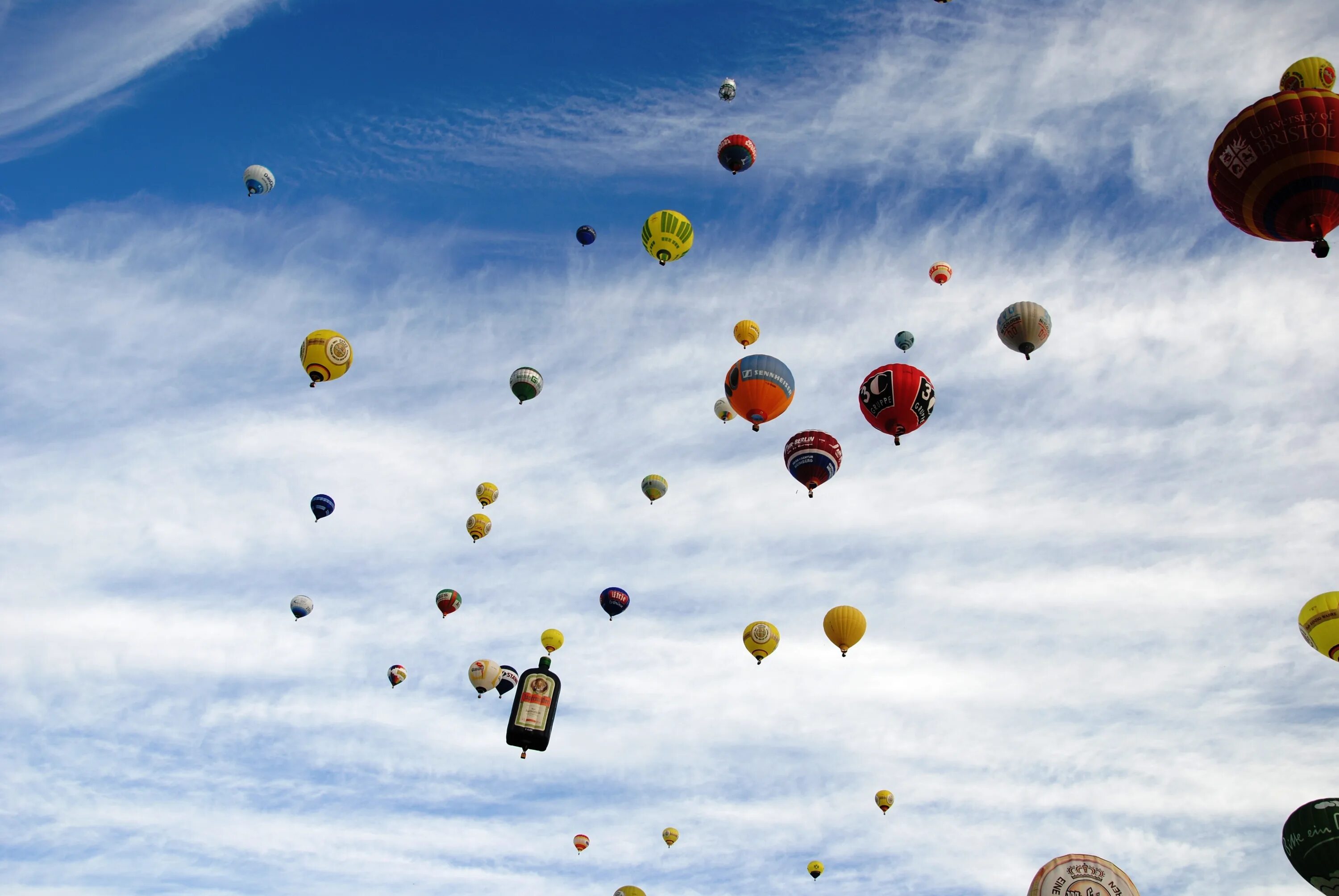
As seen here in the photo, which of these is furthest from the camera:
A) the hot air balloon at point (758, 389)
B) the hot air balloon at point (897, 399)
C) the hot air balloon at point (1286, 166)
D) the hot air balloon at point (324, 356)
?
the hot air balloon at point (324, 356)

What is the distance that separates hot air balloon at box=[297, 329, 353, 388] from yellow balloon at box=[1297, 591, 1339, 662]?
113 ft

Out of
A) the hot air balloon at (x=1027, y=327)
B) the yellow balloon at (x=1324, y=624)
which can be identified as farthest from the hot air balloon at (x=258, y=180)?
the yellow balloon at (x=1324, y=624)

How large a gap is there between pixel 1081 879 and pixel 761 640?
66.8 ft

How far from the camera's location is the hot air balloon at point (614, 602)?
1558 inches

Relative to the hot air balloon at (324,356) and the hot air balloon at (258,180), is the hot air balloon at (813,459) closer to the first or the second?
the hot air balloon at (324,356)

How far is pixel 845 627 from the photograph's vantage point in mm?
32125

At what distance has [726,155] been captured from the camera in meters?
35.7

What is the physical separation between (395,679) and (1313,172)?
152 feet

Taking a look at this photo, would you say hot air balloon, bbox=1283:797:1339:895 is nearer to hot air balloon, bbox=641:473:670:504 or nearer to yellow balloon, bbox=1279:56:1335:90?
yellow balloon, bbox=1279:56:1335:90

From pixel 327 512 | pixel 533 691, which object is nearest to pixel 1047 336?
pixel 533 691

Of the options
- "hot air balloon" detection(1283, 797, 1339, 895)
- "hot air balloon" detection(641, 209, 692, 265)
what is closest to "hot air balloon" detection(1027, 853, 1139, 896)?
"hot air balloon" detection(1283, 797, 1339, 895)

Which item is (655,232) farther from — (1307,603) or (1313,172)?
(1307,603)

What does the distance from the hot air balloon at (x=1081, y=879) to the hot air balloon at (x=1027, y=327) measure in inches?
619

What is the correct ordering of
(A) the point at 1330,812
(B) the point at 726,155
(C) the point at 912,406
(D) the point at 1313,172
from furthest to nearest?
(B) the point at 726,155 < (C) the point at 912,406 < (A) the point at 1330,812 < (D) the point at 1313,172
